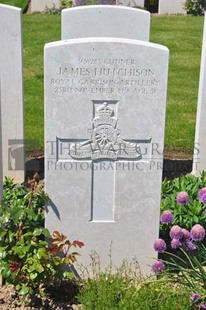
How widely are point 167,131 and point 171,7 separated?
11.4m

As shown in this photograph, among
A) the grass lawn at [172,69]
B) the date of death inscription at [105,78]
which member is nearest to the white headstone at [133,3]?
the grass lawn at [172,69]

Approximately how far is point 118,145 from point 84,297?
3.46ft

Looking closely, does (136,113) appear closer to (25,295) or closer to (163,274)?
(163,274)

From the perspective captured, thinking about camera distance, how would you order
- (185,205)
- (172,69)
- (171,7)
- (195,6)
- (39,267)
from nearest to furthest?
(39,267), (185,205), (172,69), (195,6), (171,7)

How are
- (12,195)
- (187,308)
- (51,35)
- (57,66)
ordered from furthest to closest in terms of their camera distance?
(51,35), (12,195), (57,66), (187,308)

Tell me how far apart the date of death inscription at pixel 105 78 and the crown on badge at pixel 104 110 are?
3.5 inches

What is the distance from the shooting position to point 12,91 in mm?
5605

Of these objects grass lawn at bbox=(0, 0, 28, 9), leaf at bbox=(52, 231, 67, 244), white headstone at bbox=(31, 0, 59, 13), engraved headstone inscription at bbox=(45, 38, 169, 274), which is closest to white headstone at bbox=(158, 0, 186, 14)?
white headstone at bbox=(31, 0, 59, 13)

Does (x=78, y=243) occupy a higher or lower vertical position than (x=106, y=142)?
lower

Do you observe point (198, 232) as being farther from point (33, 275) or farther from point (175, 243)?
point (33, 275)

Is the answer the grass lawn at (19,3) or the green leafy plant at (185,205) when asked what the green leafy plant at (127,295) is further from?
the grass lawn at (19,3)

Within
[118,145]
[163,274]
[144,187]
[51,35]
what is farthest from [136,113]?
[51,35]

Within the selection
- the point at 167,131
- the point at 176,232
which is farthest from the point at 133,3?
the point at 176,232

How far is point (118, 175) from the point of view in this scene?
4.15 metres
